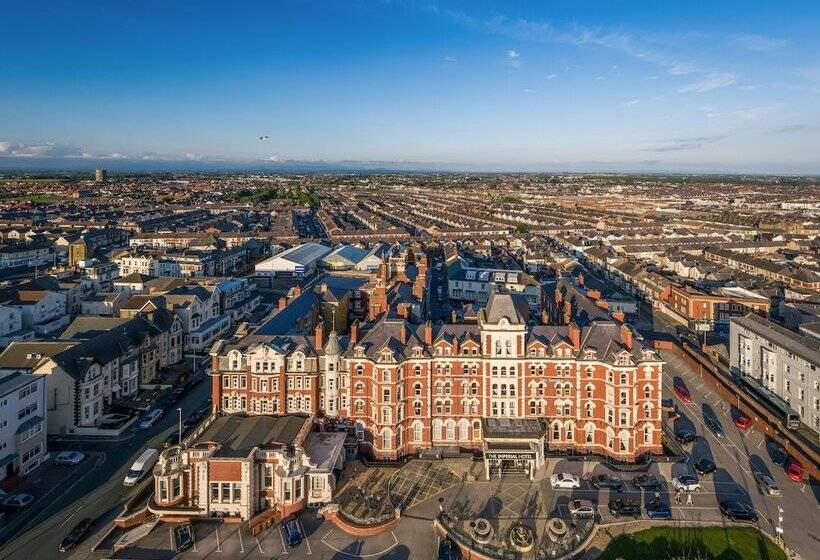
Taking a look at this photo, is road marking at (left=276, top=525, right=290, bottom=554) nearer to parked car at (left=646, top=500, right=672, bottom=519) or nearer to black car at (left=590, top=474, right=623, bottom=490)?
black car at (left=590, top=474, right=623, bottom=490)

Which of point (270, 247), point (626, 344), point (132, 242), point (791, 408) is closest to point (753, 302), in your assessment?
point (791, 408)

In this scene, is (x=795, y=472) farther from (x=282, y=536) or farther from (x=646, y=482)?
(x=282, y=536)

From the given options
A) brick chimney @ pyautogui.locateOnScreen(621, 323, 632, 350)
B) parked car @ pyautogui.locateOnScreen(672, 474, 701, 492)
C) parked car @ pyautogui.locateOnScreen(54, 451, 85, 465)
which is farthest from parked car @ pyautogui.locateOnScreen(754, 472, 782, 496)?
parked car @ pyautogui.locateOnScreen(54, 451, 85, 465)

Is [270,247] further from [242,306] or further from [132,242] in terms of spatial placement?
[242,306]

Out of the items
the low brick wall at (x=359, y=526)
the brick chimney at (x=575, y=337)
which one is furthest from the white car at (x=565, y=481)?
the low brick wall at (x=359, y=526)

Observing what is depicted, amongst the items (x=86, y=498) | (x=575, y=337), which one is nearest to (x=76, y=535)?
(x=86, y=498)

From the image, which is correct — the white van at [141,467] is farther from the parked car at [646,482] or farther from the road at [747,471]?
the road at [747,471]

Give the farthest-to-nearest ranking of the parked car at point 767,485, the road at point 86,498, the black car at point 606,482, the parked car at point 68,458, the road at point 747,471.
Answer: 1. the parked car at point 68,458
2. the black car at point 606,482
3. the parked car at point 767,485
4. the road at point 747,471
5. the road at point 86,498
